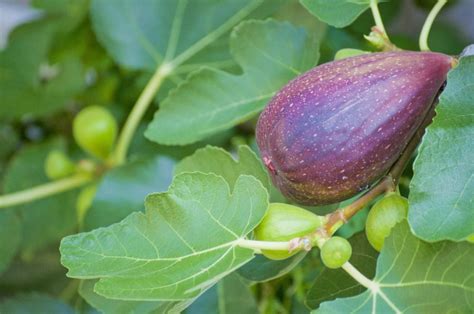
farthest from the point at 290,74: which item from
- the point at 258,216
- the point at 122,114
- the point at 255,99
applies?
the point at 122,114

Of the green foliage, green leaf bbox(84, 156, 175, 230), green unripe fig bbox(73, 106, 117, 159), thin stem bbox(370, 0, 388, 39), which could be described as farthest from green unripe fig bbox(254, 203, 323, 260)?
green unripe fig bbox(73, 106, 117, 159)

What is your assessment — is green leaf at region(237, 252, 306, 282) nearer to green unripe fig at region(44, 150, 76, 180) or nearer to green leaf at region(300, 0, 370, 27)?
green leaf at region(300, 0, 370, 27)

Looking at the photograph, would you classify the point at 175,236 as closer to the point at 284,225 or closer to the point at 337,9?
the point at 284,225

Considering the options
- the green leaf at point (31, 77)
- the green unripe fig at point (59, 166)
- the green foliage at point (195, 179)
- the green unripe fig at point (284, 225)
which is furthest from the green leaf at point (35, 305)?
the green unripe fig at point (284, 225)

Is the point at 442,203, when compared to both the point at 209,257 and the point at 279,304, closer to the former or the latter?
the point at 209,257

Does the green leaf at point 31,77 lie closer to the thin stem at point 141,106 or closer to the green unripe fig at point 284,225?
the thin stem at point 141,106

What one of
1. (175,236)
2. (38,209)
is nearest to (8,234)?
(38,209)
